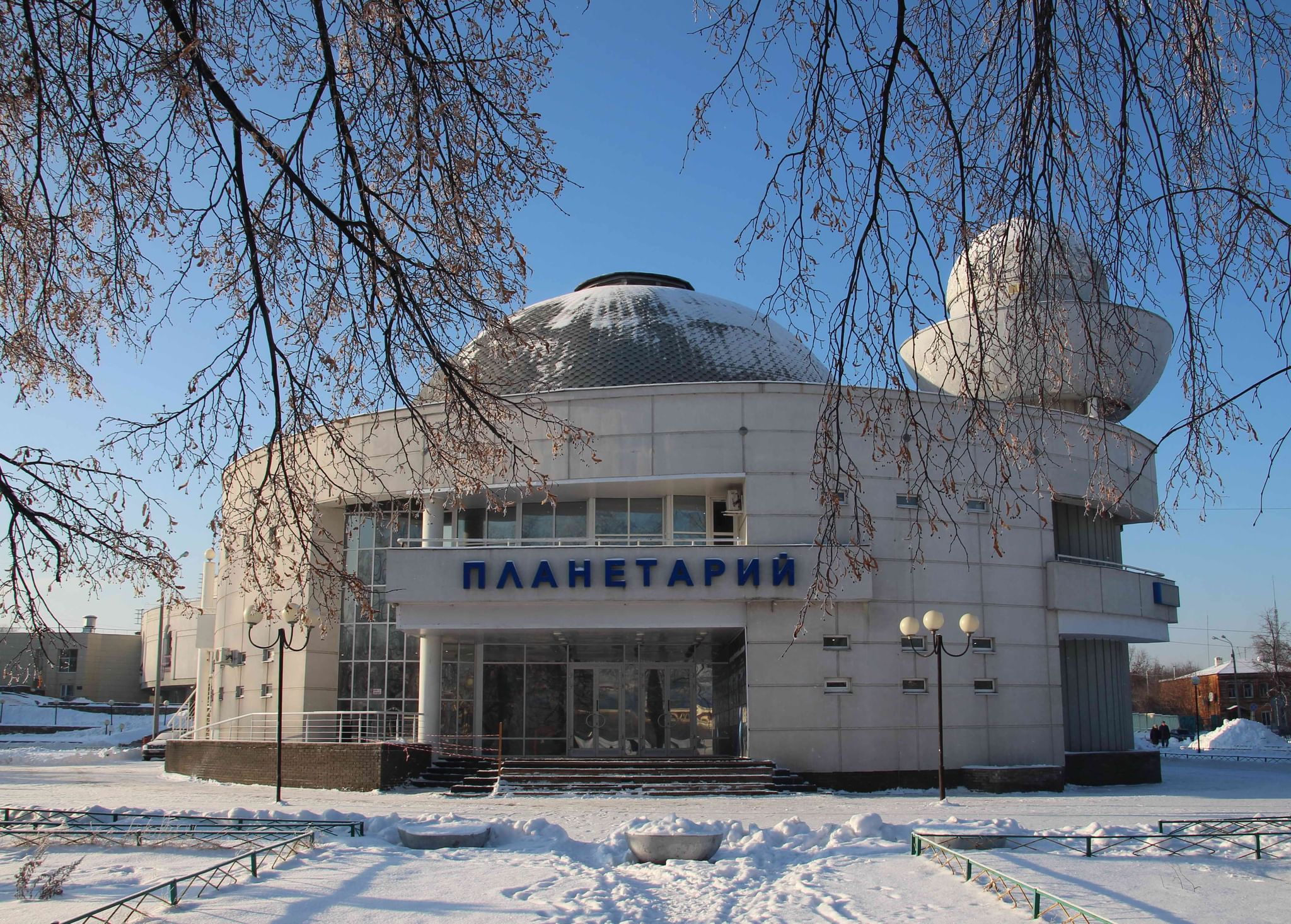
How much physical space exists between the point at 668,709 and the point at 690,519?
504cm

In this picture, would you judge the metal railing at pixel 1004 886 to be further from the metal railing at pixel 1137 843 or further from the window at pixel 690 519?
the window at pixel 690 519

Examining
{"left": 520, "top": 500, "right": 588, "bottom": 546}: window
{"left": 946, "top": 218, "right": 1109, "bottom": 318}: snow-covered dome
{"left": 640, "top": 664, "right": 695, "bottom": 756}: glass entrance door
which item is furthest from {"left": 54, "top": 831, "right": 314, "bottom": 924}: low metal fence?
{"left": 640, "top": 664, "right": 695, "bottom": 756}: glass entrance door

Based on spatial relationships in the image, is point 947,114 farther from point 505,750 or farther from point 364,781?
point 505,750

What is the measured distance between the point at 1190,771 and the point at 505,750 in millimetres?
18493

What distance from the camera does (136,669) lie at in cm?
9906

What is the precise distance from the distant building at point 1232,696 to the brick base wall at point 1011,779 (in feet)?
195

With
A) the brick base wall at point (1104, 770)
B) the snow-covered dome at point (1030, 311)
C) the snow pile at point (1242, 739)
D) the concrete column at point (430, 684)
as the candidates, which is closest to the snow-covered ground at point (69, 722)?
the concrete column at point (430, 684)

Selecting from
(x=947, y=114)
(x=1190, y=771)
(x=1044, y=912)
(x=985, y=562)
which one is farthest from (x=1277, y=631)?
(x=947, y=114)

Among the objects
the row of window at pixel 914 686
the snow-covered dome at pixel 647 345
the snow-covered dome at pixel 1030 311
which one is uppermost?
the snow-covered dome at pixel 647 345

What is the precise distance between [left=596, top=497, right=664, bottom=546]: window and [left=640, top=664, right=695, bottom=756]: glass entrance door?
13.0 ft

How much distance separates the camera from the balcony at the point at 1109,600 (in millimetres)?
24375

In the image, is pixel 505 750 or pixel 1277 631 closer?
pixel 505 750

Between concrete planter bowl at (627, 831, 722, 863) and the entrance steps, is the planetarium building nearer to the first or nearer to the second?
the entrance steps

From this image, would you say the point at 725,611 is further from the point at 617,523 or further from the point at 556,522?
the point at 556,522
